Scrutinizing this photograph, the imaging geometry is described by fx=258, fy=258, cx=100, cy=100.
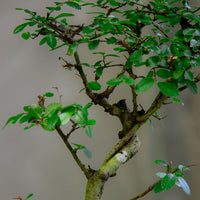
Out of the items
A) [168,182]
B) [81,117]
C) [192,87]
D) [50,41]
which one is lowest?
[168,182]

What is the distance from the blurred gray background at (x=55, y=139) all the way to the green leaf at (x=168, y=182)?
2.88ft

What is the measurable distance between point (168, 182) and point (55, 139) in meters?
0.93

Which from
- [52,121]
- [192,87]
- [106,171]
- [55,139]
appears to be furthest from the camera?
[55,139]

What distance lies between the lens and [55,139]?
5.06 ft

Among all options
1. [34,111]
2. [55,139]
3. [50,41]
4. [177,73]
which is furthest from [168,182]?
[55,139]

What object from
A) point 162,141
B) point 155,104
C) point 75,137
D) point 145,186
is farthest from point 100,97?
point 145,186

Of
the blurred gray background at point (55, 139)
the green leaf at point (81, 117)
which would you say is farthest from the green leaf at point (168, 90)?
the blurred gray background at point (55, 139)

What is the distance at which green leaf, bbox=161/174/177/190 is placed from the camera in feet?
2.41

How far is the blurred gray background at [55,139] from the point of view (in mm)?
1481

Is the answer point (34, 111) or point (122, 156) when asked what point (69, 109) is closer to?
point (34, 111)

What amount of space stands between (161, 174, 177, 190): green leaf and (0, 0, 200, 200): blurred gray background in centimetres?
88

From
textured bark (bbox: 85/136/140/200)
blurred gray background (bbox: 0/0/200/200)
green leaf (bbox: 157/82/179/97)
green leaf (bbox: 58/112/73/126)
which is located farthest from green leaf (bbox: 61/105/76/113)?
blurred gray background (bbox: 0/0/200/200)

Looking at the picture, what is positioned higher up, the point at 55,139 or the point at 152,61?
the point at 152,61

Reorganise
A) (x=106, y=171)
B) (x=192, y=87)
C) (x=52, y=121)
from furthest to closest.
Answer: (x=106, y=171) < (x=192, y=87) < (x=52, y=121)
